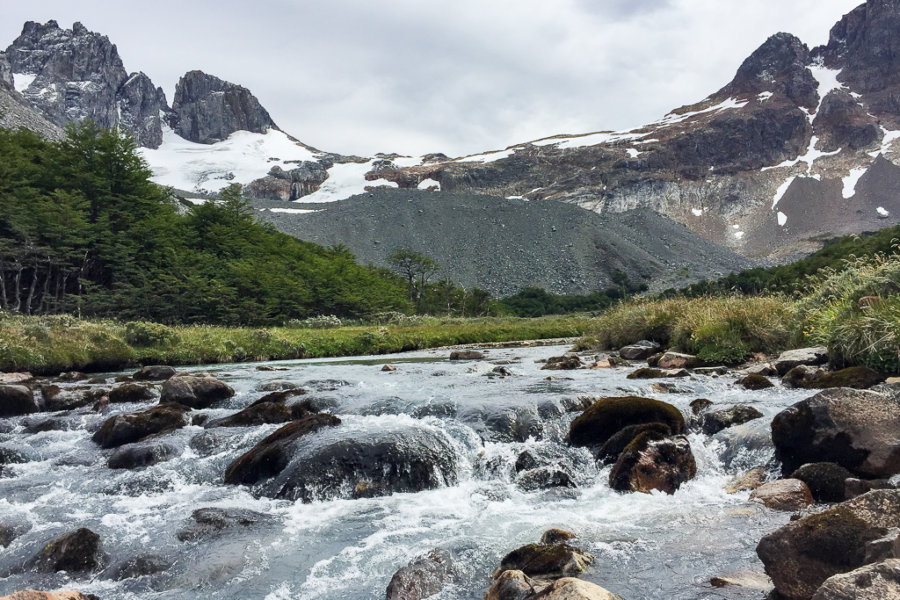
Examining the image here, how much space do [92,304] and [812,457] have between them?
3324 cm

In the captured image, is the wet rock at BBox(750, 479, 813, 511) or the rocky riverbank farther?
the wet rock at BBox(750, 479, 813, 511)

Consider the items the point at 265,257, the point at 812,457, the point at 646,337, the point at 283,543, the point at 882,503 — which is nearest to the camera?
the point at 882,503

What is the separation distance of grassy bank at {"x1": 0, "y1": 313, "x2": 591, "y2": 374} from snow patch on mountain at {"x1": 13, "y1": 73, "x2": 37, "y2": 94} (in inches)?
8220

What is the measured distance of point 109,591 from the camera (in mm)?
5027

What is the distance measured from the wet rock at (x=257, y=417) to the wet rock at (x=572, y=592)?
798 cm

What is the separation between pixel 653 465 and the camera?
7.10 meters

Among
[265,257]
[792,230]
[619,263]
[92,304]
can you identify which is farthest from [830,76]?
[92,304]

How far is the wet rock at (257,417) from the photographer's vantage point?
34.2 feet

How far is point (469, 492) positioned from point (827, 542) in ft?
14.8

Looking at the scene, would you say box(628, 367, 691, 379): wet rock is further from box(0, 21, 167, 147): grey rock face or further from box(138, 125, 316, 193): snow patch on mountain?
box(0, 21, 167, 147): grey rock face

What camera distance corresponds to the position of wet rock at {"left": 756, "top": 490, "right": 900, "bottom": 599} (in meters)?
3.79

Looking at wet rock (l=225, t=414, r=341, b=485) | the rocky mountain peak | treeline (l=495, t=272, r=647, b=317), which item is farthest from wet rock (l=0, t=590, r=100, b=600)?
the rocky mountain peak

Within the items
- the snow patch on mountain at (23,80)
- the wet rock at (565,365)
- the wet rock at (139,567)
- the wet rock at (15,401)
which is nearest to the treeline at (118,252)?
the wet rock at (15,401)

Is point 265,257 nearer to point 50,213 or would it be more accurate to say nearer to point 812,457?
point 50,213
